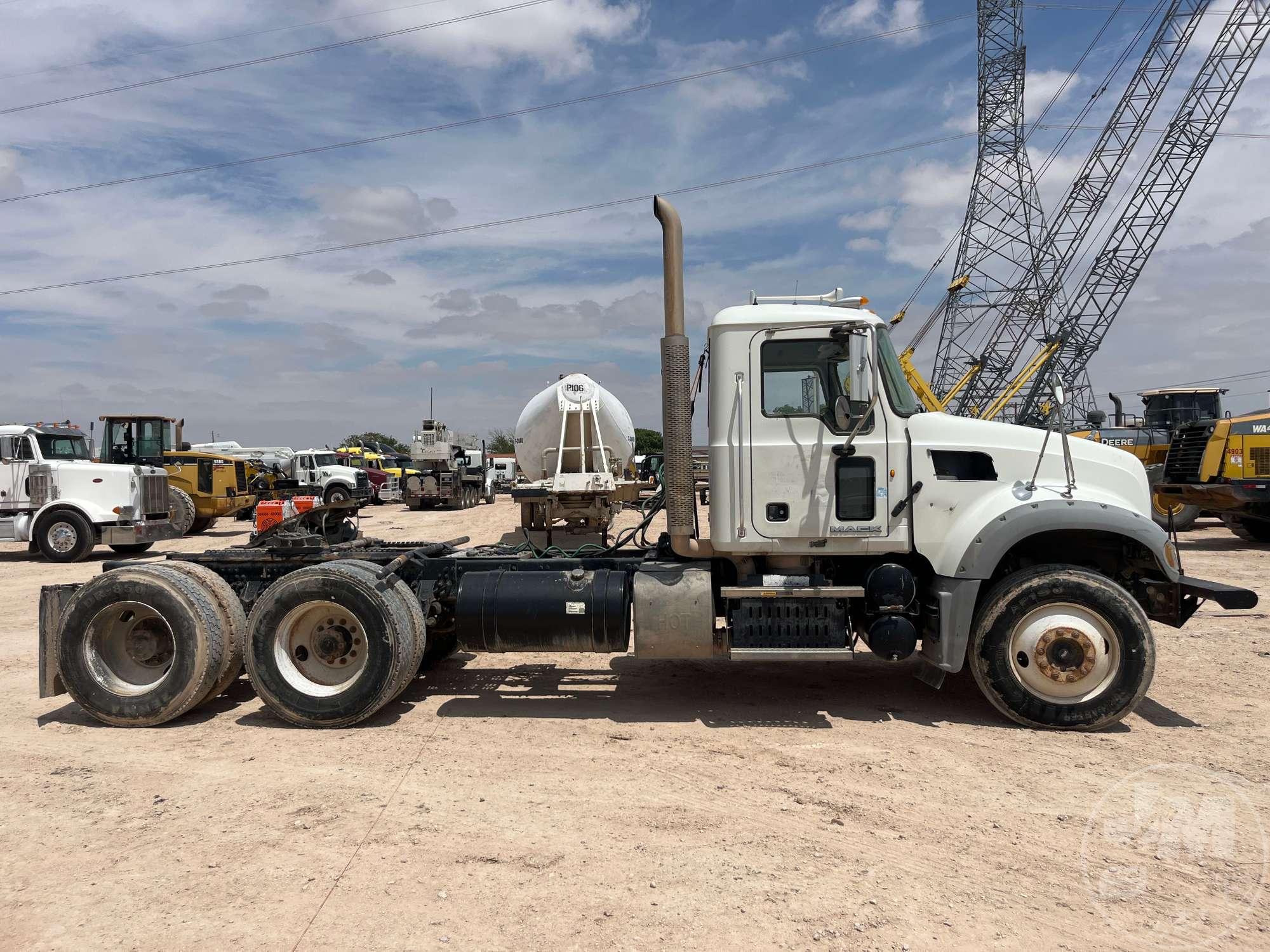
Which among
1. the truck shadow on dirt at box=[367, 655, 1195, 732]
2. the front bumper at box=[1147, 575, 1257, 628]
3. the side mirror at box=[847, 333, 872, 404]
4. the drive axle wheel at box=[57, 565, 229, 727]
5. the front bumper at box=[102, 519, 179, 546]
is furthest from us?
the front bumper at box=[102, 519, 179, 546]

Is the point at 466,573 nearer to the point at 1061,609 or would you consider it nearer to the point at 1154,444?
the point at 1061,609

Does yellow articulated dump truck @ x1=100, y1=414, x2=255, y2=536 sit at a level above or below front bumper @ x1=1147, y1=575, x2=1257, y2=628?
above

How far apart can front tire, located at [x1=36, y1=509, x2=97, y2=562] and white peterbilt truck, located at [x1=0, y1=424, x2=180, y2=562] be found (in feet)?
0.04

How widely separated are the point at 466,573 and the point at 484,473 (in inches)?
1232

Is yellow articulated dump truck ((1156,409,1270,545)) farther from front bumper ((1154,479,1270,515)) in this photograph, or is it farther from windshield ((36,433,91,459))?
windshield ((36,433,91,459))

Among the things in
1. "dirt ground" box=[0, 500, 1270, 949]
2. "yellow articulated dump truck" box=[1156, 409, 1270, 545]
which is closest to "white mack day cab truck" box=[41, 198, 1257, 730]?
"dirt ground" box=[0, 500, 1270, 949]

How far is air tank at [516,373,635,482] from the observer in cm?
1481

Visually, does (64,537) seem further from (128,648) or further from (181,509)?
(128,648)

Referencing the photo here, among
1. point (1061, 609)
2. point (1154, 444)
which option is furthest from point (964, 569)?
point (1154, 444)

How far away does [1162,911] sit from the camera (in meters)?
3.28

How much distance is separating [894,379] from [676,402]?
156 centimetres

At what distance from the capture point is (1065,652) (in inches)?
210

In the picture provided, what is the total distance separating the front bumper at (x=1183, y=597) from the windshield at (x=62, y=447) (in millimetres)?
19650

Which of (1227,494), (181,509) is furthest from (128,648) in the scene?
(1227,494)
